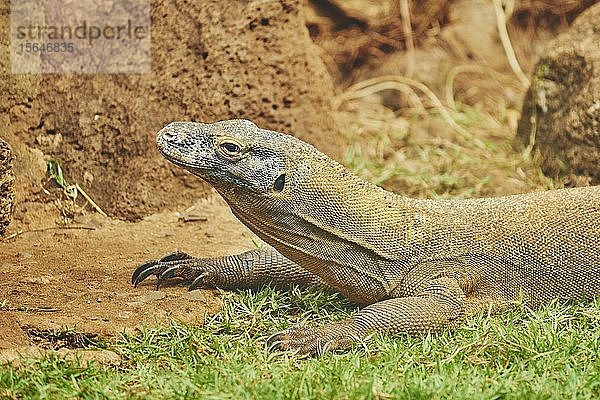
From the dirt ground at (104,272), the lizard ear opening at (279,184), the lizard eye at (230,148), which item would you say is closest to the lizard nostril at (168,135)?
the lizard eye at (230,148)

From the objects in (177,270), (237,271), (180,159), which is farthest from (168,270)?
(180,159)

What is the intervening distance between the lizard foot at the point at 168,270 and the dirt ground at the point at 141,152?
0.08 metres

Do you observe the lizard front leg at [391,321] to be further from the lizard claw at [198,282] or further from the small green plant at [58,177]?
the small green plant at [58,177]

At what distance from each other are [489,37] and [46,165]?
6.44m

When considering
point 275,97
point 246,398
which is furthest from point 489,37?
point 246,398

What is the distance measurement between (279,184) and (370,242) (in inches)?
25.4

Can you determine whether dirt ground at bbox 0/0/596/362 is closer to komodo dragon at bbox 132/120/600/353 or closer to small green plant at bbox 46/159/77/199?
small green plant at bbox 46/159/77/199

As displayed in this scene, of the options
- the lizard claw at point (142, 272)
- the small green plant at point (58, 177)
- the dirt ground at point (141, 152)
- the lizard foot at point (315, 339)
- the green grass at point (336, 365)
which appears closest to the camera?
the green grass at point (336, 365)

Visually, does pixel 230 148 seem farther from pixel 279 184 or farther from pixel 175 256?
pixel 175 256

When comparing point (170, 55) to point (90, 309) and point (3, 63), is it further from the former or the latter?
point (90, 309)

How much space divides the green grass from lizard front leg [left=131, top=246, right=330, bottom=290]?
0.25 metres

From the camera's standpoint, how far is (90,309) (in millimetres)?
5242

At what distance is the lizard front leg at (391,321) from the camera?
492cm

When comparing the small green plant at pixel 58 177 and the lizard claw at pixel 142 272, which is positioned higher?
the small green plant at pixel 58 177
